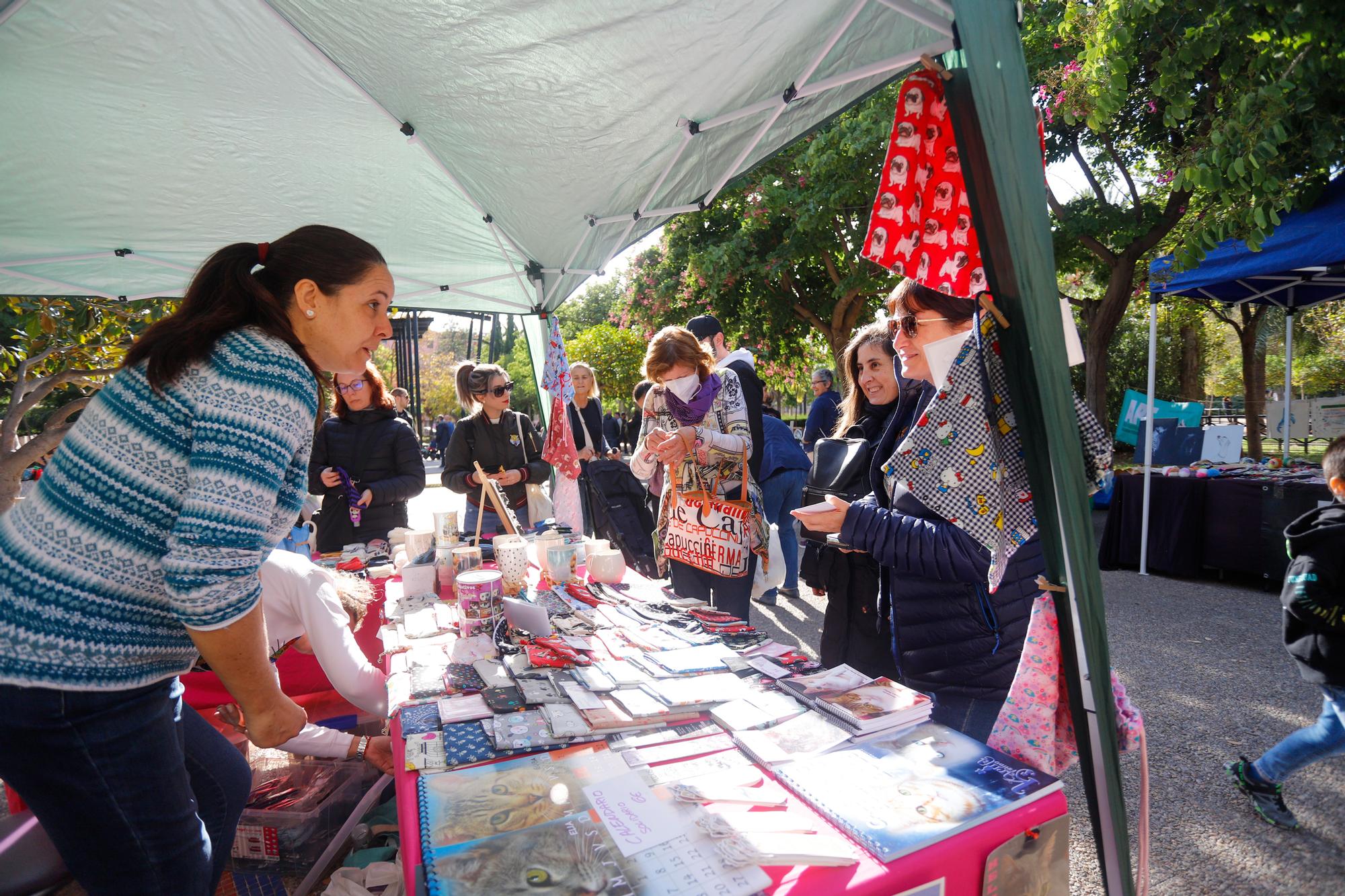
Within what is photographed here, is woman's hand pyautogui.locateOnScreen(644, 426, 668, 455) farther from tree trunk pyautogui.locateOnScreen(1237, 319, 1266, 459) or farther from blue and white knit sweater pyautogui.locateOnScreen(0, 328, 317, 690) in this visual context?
tree trunk pyautogui.locateOnScreen(1237, 319, 1266, 459)

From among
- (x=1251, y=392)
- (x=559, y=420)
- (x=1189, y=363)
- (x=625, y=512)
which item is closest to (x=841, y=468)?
(x=559, y=420)

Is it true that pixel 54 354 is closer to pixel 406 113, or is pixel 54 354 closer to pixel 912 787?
pixel 406 113

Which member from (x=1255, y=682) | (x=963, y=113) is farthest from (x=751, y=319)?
(x=963, y=113)

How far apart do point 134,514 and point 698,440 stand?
199 centimetres

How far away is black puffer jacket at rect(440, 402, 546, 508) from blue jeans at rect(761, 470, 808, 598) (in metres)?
1.76

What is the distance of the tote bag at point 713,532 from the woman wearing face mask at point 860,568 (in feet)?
1.55

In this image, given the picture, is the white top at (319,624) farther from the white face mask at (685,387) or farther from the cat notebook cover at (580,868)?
the white face mask at (685,387)

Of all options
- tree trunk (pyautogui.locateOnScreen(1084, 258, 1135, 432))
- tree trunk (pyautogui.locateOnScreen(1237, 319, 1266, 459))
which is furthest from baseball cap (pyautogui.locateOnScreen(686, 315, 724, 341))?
tree trunk (pyautogui.locateOnScreen(1237, 319, 1266, 459))

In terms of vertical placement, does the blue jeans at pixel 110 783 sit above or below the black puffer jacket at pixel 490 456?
below

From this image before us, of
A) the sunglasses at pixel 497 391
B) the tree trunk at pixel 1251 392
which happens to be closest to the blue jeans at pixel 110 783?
the sunglasses at pixel 497 391

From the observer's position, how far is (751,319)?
1132cm

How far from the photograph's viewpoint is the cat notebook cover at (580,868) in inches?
34.8

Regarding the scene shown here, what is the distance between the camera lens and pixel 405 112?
9.87 feet

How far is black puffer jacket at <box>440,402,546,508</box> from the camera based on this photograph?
157 inches
